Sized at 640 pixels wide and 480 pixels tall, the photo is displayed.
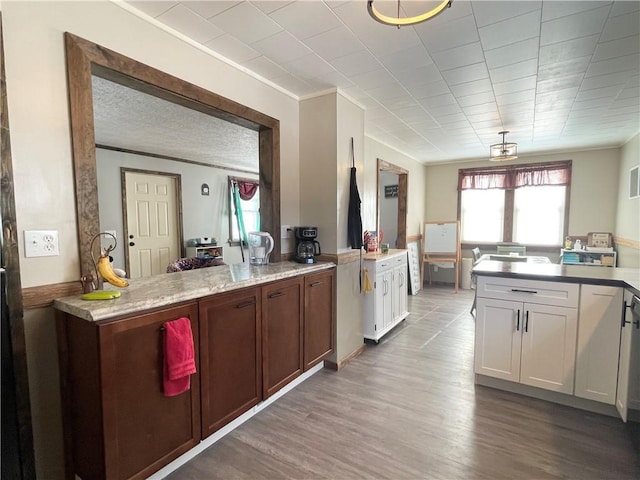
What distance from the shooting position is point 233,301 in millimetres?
1910

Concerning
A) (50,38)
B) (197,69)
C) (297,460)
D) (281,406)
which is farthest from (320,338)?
(50,38)

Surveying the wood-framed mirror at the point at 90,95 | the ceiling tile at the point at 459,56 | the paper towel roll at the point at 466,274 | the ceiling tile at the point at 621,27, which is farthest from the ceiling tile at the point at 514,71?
the paper towel roll at the point at 466,274

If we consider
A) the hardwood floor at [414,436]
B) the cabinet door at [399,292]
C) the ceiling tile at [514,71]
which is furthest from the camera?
the cabinet door at [399,292]

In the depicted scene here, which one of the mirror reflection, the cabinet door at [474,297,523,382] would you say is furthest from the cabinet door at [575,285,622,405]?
the mirror reflection

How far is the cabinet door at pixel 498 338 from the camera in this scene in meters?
2.43

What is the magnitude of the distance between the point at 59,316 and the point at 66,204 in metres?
0.53

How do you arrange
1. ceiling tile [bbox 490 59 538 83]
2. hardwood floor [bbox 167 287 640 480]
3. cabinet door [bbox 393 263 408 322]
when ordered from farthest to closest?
cabinet door [bbox 393 263 408 322] < ceiling tile [bbox 490 59 538 83] < hardwood floor [bbox 167 287 640 480]

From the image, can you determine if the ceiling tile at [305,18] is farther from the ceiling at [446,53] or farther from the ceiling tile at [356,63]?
the ceiling tile at [356,63]

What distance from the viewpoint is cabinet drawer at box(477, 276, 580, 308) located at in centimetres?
225

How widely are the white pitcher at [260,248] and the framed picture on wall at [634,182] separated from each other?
15.2 feet

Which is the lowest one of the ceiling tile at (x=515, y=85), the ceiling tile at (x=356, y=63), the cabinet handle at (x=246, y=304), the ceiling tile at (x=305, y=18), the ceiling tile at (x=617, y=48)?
the cabinet handle at (x=246, y=304)

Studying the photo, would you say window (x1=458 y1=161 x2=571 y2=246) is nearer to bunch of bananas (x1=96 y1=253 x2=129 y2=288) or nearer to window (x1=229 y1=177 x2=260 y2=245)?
window (x1=229 y1=177 x2=260 y2=245)

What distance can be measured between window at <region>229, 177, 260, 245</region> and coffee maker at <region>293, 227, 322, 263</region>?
3.89m

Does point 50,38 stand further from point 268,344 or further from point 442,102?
point 442,102
